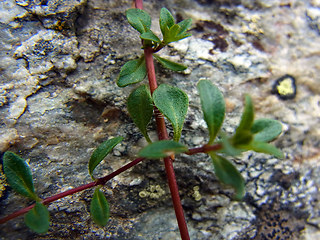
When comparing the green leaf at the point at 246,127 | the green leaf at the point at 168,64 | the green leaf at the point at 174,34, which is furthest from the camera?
the green leaf at the point at 168,64

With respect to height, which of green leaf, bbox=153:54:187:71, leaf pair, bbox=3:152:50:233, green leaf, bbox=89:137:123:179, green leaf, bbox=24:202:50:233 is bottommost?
green leaf, bbox=24:202:50:233

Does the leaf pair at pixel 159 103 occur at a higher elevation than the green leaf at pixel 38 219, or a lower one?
higher

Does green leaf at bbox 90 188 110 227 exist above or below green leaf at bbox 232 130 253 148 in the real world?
below

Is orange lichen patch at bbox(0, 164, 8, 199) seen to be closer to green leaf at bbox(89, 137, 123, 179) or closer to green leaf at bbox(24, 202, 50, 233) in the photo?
green leaf at bbox(24, 202, 50, 233)

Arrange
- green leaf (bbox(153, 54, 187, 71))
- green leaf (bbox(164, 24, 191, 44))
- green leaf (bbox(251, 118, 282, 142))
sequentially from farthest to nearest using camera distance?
green leaf (bbox(153, 54, 187, 71)) → green leaf (bbox(164, 24, 191, 44)) → green leaf (bbox(251, 118, 282, 142))

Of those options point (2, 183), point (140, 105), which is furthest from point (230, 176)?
point (2, 183)

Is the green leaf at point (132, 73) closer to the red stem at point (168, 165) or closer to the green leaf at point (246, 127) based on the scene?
the red stem at point (168, 165)

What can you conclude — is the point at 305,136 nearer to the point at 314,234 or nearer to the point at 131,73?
the point at 314,234

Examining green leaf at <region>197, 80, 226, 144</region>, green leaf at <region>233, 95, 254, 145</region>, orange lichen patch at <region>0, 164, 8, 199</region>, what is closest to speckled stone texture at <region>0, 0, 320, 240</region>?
orange lichen patch at <region>0, 164, 8, 199</region>

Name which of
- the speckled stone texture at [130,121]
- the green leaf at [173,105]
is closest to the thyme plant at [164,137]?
the green leaf at [173,105]
